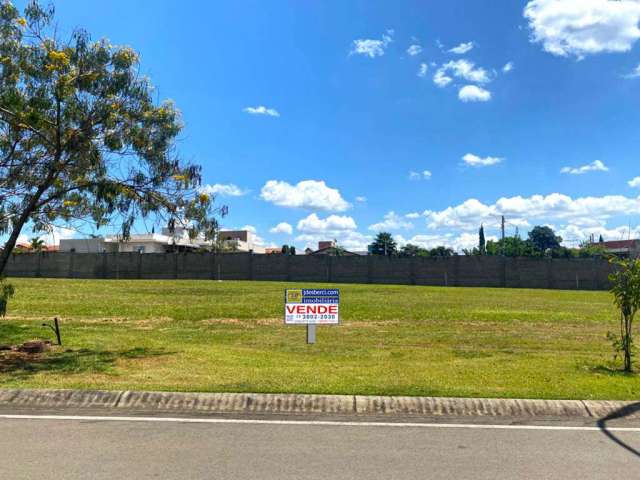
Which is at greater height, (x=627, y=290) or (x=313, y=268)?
(x=313, y=268)

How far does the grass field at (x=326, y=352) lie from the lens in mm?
7797

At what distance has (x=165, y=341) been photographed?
12.6 m

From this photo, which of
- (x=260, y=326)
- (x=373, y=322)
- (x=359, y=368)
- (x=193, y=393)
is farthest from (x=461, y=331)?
(x=193, y=393)

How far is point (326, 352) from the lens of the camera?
1108cm

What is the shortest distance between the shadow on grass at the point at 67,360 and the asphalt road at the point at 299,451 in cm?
284

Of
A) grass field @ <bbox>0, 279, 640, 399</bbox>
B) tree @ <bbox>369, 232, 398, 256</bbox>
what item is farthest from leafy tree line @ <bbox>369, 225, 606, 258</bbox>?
grass field @ <bbox>0, 279, 640, 399</bbox>

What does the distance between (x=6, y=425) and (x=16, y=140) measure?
588cm

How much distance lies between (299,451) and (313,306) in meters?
6.39

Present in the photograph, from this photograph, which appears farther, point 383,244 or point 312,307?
point 383,244

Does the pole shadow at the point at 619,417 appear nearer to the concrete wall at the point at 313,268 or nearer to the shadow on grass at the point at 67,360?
the shadow on grass at the point at 67,360

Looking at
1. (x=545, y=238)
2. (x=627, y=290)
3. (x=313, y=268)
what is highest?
(x=545, y=238)

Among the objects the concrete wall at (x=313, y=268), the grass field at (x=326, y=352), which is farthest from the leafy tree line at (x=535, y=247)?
the grass field at (x=326, y=352)

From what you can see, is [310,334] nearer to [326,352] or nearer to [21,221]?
[326,352]

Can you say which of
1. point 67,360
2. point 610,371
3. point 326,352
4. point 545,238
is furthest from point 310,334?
point 545,238
